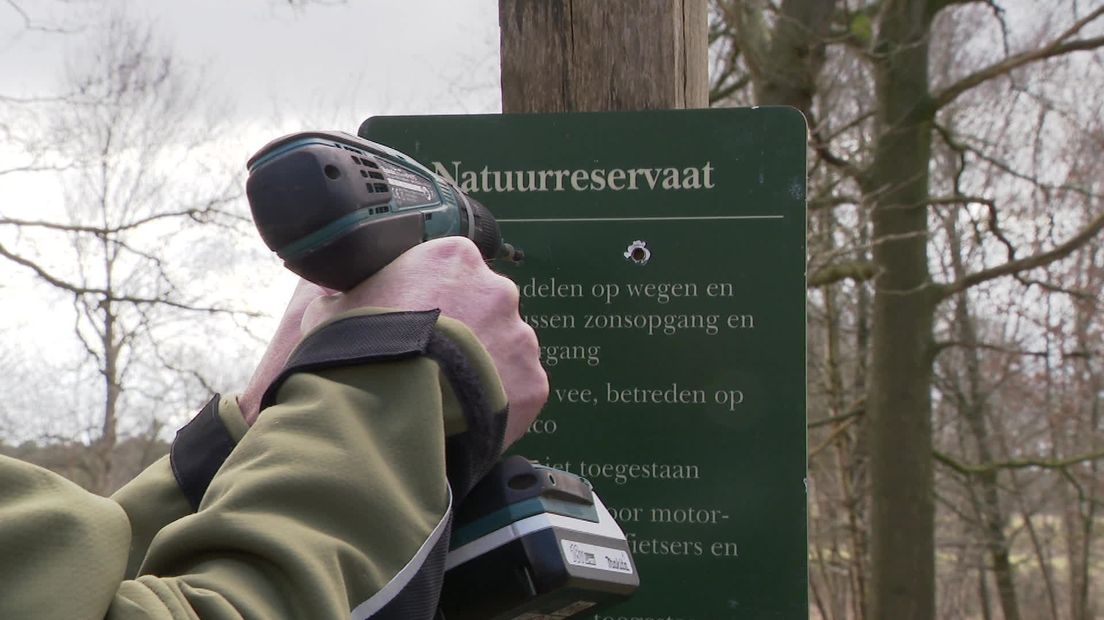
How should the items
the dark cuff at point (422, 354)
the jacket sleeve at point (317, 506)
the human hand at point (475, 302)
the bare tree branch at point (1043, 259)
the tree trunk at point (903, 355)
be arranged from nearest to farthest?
the jacket sleeve at point (317, 506) < the dark cuff at point (422, 354) < the human hand at point (475, 302) < the bare tree branch at point (1043, 259) < the tree trunk at point (903, 355)

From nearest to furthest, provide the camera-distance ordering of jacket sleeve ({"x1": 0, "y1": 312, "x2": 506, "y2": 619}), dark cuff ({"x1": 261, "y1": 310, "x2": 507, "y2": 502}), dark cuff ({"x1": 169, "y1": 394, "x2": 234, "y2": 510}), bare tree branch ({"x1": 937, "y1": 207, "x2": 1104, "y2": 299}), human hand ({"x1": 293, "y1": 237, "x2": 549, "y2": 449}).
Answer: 1. jacket sleeve ({"x1": 0, "y1": 312, "x2": 506, "y2": 619})
2. dark cuff ({"x1": 261, "y1": 310, "x2": 507, "y2": 502})
3. human hand ({"x1": 293, "y1": 237, "x2": 549, "y2": 449})
4. dark cuff ({"x1": 169, "y1": 394, "x2": 234, "y2": 510})
5. bare tree branch ({"x1": 937, "y1": 207, "x2": 1104, "y2": 299})

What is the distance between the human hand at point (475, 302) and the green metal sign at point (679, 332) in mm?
757

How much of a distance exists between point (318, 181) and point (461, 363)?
1.27 feet

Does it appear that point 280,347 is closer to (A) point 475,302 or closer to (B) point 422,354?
(A) point 475,302

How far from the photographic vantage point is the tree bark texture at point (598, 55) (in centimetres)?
219

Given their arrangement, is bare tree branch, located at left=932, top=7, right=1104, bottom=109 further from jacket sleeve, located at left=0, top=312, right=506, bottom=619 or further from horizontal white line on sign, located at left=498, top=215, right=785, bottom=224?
jacket sleeve, located at left=0, top=312, right=506, bottom=619

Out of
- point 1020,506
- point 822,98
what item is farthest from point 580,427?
point 1020,506

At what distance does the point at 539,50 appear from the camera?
225cm

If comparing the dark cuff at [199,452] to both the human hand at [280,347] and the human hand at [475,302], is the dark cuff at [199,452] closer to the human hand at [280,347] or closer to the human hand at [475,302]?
the human hand at [280,347]

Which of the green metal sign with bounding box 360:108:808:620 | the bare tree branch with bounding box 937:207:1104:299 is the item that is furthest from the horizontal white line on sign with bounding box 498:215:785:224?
the bare tree branch with bounding box 937:207:1104:299

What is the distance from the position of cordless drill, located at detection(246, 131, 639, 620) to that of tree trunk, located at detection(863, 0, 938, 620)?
6416 millimetres

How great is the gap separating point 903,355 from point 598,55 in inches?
230

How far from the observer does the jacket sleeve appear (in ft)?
2.77

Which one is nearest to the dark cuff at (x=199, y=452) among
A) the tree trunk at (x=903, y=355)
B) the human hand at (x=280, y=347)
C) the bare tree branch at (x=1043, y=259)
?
the human hand at (x=280, y=347)
